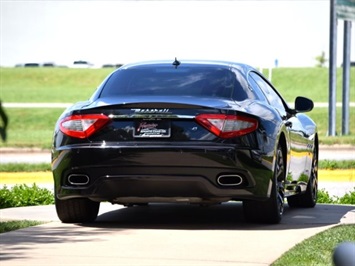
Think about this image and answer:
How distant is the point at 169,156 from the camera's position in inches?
365

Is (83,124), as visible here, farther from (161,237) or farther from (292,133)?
(292,133)

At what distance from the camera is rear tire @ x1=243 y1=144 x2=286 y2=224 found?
386 inches

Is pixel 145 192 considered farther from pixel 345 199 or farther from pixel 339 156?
pixel 339 156

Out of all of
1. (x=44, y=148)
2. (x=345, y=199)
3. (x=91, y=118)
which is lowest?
(x=44, y=148)

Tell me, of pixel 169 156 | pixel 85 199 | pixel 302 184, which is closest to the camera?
pixel 169 156

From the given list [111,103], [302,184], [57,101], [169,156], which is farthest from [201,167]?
[57,101]

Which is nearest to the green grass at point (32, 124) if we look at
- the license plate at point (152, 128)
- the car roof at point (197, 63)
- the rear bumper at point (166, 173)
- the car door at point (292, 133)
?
the car door at point (292, 133)

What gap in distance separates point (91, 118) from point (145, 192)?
31.1 inches

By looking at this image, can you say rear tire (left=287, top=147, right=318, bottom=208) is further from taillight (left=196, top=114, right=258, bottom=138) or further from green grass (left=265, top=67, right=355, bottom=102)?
green grass (left=265, top=67, right=355, bottom=102)

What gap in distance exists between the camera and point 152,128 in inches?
369

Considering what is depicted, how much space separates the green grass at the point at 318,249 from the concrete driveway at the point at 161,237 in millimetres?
104

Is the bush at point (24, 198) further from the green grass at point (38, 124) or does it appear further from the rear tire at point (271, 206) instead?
the green grass at point (38, 124)

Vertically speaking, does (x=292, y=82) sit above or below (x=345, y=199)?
below

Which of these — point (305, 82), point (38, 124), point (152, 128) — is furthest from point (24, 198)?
point (305, 82)
